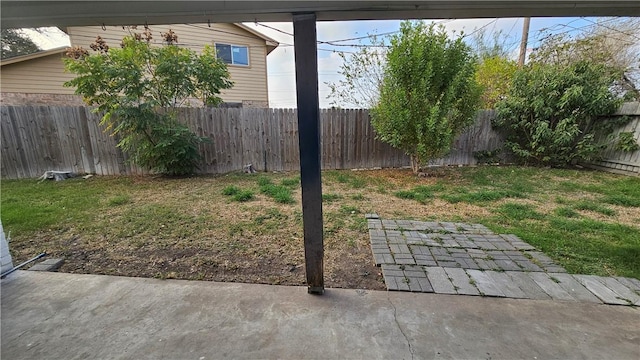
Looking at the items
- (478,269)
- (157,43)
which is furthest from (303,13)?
Result: (157,43)

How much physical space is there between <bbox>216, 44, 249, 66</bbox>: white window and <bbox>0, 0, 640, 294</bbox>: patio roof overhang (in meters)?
9.85

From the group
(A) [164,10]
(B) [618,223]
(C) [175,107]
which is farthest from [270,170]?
(B) [618,223]

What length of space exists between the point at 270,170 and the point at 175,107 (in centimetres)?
264

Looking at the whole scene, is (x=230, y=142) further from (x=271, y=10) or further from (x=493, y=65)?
(x=493, y=65)

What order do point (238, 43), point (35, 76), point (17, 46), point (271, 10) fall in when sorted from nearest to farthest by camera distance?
point (271, 10)
point (17, 46)
point (35, 76)
point (238, 43)

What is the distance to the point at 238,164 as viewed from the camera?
266 inches

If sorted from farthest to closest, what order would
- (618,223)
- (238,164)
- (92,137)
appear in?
(238,164) < (92,137) < (618,223)

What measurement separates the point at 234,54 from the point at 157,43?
9.53 feet

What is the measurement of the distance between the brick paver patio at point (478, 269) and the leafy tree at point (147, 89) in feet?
15.6

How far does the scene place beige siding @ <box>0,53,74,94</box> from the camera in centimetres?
832

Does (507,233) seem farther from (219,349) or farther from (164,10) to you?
(164,10)

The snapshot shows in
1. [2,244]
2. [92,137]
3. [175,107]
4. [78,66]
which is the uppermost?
[78,66]

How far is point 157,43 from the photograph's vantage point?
28.3ft

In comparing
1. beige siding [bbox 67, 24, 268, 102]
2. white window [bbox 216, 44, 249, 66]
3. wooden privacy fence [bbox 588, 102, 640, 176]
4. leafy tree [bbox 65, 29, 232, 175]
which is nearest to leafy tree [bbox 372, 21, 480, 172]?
wooden privacy fence [bbox 588, 102, 640, 176]
